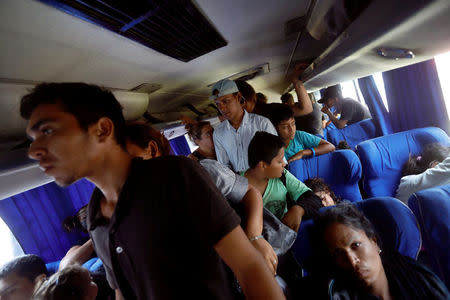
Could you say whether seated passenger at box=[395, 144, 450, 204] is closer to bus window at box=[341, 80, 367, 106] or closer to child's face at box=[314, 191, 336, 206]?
child's face at box=[314, 191, 336, 206]

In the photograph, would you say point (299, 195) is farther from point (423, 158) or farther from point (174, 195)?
point (423, 158)

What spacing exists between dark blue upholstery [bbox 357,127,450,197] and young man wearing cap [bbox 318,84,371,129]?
1.98m

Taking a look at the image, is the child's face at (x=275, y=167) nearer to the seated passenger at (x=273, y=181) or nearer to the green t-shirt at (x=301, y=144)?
the seated passenger at (x=273, y=181)

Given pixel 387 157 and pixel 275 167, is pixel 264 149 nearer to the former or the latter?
pixel 275 167

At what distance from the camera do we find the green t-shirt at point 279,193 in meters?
1.86

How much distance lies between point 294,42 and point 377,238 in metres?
2.36

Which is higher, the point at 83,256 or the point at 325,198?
the point at 83,256

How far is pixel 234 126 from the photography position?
2473 mm

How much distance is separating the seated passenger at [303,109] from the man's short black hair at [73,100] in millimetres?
2513

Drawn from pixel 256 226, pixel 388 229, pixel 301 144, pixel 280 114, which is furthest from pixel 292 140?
pixel 256 226

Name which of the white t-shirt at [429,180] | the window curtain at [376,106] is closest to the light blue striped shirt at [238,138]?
the white t-shirt at [429,180]

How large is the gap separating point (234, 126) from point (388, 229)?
64.7 inches

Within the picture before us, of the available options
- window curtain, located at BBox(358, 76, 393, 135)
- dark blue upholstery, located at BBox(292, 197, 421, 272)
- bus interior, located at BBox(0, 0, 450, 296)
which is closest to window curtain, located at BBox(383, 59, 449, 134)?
bus interior, located at BBox(0, 0, 450, 296)

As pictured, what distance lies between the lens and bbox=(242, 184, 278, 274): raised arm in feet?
3.54
